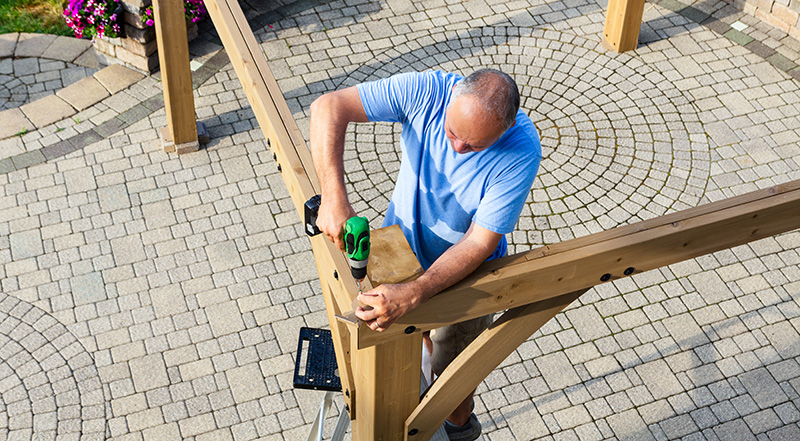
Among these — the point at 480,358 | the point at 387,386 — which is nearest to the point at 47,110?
the point at 387,386

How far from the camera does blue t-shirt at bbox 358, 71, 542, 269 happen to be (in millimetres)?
3201

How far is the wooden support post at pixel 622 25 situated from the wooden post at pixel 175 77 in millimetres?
4254

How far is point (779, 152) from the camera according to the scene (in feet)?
24.1

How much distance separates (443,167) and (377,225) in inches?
131

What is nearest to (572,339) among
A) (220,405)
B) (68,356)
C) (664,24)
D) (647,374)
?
(647,374)

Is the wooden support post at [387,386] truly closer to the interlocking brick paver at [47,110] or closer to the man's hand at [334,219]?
the man's hand at [334,219]

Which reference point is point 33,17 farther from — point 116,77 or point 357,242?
point 357,242

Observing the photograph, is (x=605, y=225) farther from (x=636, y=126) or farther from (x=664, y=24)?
(x=664, y=24)

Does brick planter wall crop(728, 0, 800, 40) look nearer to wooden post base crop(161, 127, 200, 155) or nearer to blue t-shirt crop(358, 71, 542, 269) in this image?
wooden post base crop(161, 127, 200, 155)

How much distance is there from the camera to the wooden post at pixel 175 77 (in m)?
6.46

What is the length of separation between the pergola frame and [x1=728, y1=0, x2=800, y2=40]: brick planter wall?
632 centimetres

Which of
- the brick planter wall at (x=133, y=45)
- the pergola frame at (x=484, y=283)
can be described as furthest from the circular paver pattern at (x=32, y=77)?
the pergola frame at (x=484, y=283)

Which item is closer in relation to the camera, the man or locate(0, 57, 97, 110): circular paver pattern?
the man

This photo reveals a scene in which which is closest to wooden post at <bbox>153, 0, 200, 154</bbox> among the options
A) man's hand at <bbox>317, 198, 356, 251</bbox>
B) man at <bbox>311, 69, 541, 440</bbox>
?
man at <bbox>311, 69, 541, 440</bbox>
